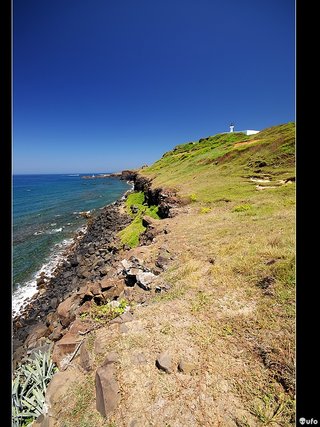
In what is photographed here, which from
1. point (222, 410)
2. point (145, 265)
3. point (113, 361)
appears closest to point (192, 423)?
point (222, 410)

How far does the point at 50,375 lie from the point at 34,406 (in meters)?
0.93

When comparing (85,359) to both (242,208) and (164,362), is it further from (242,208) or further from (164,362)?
(242,208)

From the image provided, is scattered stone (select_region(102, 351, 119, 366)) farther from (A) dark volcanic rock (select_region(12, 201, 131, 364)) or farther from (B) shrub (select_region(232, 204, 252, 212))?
(B) shrub (select_region(232, 204, 252, 212))

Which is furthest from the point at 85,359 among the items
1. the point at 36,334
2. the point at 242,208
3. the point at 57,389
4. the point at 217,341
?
the point at 242,208

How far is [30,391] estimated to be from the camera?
4859 mm

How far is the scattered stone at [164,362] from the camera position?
4.39 metres

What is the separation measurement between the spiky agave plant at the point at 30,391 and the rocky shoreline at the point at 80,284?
2.87m

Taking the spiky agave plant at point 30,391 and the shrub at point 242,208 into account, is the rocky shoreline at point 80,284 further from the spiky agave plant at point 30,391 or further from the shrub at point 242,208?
the shrub at point 242,208

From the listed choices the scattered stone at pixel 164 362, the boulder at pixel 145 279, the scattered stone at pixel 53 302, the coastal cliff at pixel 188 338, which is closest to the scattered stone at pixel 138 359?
the coastal cliff at pixel 188 338

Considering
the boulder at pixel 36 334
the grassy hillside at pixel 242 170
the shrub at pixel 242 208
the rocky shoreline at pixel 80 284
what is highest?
the grassy hillside at pixel 242 170

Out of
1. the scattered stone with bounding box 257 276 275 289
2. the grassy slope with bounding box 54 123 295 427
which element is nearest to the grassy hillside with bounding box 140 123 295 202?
the grassy slope with bounding box 54 123 295 427

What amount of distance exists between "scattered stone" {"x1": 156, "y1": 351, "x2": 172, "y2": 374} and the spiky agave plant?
8.35 feet
